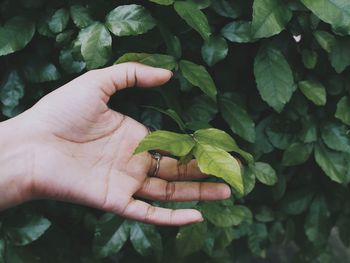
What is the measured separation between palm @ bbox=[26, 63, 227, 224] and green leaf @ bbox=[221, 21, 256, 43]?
0.94 feet

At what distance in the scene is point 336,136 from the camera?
4.98 feet

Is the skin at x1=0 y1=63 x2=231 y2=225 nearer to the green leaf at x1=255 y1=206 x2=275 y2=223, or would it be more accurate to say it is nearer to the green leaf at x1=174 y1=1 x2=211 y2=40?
the green leaf at x1=174 y1=1 x2=211 y2=40

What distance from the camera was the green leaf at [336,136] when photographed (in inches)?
59.4

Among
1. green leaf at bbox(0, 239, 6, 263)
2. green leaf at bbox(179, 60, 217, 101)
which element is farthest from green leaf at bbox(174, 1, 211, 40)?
green leaf at bbox(0, 239, 6, 263)

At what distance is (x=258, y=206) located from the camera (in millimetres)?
1825

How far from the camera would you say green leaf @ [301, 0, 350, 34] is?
1.17 m

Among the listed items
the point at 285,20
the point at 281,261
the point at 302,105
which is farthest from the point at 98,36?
the point at 281,261

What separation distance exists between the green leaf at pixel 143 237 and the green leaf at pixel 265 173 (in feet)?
1.22

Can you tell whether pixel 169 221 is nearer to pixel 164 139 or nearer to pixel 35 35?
pixel 164 139

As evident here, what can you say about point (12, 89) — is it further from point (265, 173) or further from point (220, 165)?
point (265, 173)

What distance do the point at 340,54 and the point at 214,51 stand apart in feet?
1.21

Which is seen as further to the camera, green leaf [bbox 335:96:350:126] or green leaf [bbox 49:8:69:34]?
green leaf [bbox 335:96:350:126]

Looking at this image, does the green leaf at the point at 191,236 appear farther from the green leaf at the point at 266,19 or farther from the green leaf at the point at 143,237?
the green leaf at the point at 266,19

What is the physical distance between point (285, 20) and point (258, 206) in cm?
83
